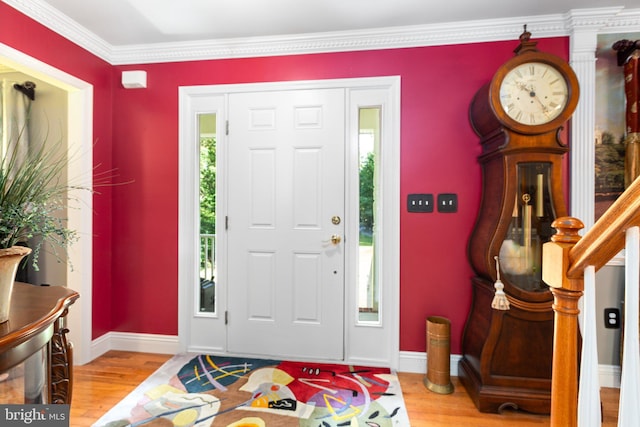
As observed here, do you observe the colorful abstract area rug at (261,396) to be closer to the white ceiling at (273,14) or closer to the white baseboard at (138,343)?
the white baseboard at (138,343)

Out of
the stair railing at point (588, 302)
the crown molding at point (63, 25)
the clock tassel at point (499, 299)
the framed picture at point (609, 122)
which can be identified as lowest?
the clock tassel at point (499, 299)

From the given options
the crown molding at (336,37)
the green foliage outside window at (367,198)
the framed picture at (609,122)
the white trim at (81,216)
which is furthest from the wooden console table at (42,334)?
the framed picture at (609,122)

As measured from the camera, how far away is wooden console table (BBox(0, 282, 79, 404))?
85 centimetres

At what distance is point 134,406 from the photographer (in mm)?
1985

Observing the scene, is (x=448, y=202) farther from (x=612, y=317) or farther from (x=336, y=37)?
(x=336, y=37)

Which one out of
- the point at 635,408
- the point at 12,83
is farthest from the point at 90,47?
the point at 635,408

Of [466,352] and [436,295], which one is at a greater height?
[436,295]

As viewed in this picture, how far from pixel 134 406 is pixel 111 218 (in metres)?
1.51

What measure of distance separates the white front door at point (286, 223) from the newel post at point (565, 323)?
1.71 metres

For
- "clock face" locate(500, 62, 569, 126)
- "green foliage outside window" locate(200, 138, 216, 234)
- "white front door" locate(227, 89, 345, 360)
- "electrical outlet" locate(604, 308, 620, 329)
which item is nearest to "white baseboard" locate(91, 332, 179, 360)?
"white front door" locate(227, 89, 345, 360)

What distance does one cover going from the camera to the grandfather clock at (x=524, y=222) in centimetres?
190

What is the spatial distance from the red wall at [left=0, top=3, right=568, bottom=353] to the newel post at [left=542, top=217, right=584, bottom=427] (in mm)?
1570

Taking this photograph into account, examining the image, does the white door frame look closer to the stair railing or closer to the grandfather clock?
the grandfather clock

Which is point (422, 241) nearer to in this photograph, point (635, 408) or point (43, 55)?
point (635, 408)
